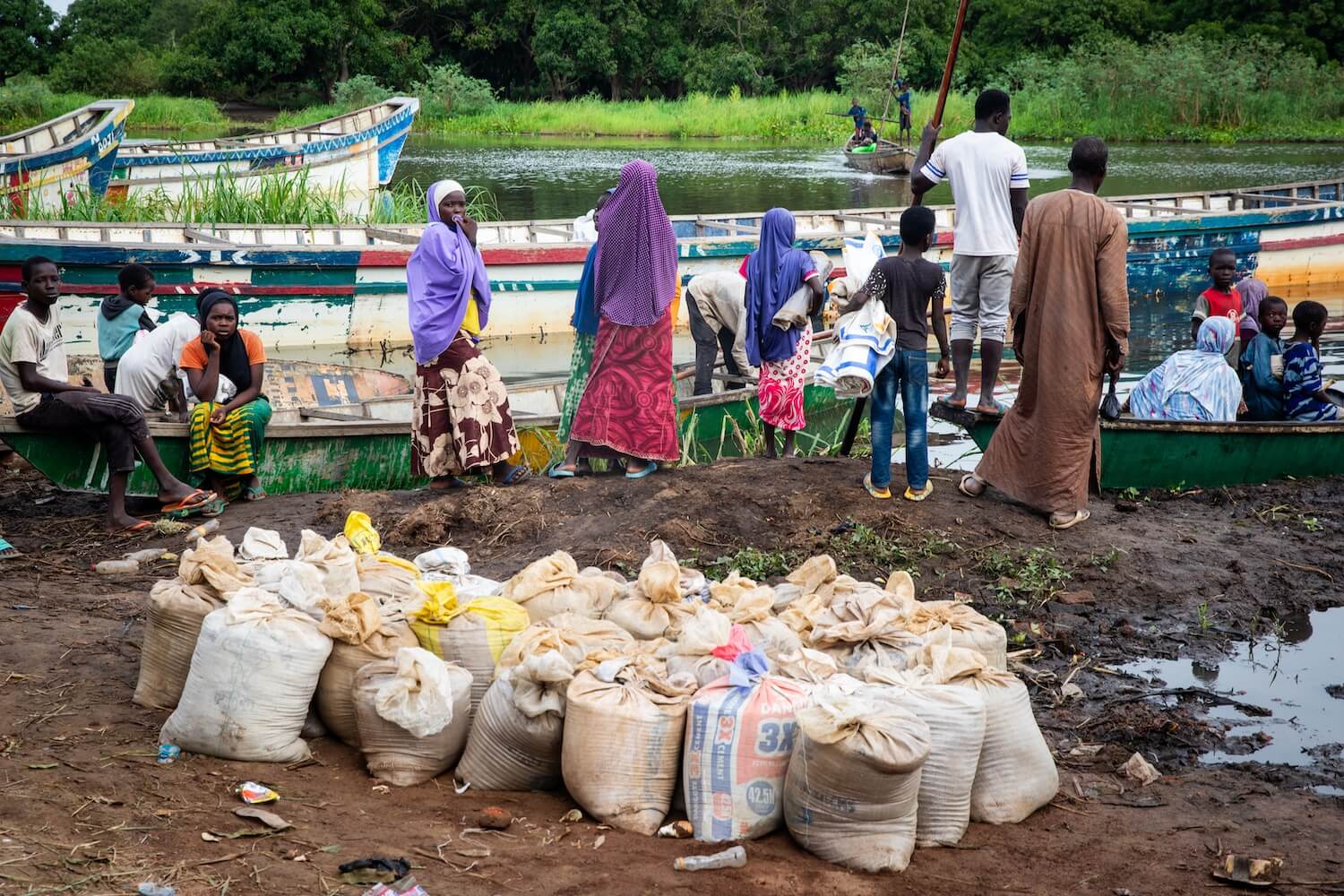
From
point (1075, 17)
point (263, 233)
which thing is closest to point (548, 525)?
point (263, 233)

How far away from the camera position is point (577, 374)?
22.4 ft

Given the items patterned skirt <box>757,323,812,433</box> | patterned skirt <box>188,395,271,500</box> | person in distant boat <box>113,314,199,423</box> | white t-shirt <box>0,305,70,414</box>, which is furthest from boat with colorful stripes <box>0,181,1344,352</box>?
patterned skirt <box>188,395,271,500</box>

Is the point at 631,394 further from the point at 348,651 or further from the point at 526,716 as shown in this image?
the point at 526,716

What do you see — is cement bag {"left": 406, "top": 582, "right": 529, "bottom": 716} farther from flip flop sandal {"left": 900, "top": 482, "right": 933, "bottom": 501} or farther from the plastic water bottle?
flip flop sandal {"left": 900, "top": 482, "right": 933, "bottom": 501}

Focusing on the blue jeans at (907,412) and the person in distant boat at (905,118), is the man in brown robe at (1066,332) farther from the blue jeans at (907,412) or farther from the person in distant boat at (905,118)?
the person in distant boat at (905,118)

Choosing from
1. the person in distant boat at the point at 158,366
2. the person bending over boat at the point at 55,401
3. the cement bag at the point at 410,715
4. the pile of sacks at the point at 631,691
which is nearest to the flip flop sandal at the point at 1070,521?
the pile of sacks at the point at 631,691

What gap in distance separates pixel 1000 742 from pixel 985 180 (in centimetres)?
359

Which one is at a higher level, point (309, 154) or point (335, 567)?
point (309, 154)

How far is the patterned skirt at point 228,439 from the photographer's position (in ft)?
21.7

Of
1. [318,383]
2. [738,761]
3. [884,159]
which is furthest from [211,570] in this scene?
[884,159]

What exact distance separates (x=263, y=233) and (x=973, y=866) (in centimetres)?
1131

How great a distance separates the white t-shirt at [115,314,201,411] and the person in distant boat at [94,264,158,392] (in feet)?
1.43

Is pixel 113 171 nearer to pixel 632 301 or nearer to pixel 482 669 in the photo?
pixel 632 301

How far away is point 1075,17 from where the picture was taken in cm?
3828
